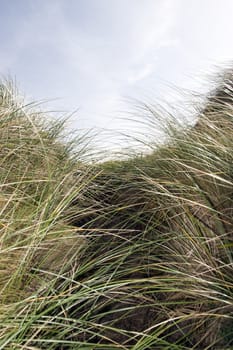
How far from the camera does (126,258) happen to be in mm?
1813

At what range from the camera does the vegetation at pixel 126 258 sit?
4.24ft

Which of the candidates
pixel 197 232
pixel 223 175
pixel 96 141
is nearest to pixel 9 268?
pixel 197 232

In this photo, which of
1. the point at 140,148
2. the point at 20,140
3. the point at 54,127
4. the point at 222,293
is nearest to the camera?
the point at 222,293

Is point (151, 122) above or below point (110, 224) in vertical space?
above

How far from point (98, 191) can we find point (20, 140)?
0.46 meters

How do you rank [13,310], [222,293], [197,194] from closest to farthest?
[13,310]
[222,293]
[197,194]

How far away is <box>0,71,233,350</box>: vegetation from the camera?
1.29 m

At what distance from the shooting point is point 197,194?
178 centimetres

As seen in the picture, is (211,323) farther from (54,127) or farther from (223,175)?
(54,127)

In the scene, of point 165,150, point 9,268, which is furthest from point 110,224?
point 9,268

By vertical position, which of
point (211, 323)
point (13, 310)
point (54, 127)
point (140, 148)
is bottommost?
point (211, 323)

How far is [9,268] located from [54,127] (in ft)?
5.92

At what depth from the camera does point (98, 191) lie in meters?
2.31

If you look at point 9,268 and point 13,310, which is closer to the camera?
point 13,310
